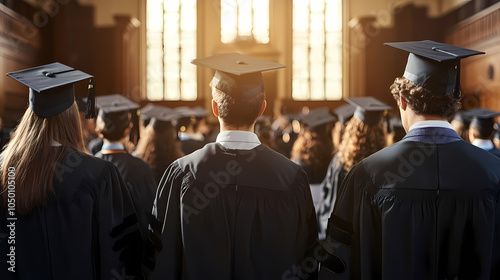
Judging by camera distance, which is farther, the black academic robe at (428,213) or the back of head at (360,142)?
the back of head at (360,142)

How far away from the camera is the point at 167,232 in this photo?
200cm

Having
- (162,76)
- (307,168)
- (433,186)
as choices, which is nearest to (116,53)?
(162,76)

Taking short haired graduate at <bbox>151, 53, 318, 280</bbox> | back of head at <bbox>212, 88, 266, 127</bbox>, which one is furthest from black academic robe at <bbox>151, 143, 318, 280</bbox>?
back of head at <bbox>212, 88, 266, 127</bbox>

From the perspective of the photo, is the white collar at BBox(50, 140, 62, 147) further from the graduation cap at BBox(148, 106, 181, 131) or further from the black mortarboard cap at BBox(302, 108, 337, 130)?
the black mortarboard cap at BBox(302, 108, 337, 130)

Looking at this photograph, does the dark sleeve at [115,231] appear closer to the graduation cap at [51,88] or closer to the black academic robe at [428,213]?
the graduation cap at [51,88]

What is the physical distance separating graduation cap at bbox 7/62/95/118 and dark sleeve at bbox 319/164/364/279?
4.15 ft

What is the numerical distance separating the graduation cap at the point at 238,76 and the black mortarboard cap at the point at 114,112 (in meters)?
1.22

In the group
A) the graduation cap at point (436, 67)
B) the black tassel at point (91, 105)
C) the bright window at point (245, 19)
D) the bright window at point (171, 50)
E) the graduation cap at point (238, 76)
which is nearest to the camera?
the graduation cap at point (436, 67)

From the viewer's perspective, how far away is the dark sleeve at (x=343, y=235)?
187cm

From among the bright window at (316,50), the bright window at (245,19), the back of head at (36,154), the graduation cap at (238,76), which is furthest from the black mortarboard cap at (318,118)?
the bright window at (245,19)

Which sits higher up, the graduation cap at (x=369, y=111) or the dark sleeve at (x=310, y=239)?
the graduation cap at (x=369, y=111)

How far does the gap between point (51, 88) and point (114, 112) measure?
1.19 metres

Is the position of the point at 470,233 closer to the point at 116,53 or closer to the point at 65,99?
the point at 65,99

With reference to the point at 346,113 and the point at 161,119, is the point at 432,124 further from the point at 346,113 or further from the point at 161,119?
the point at 161,119
